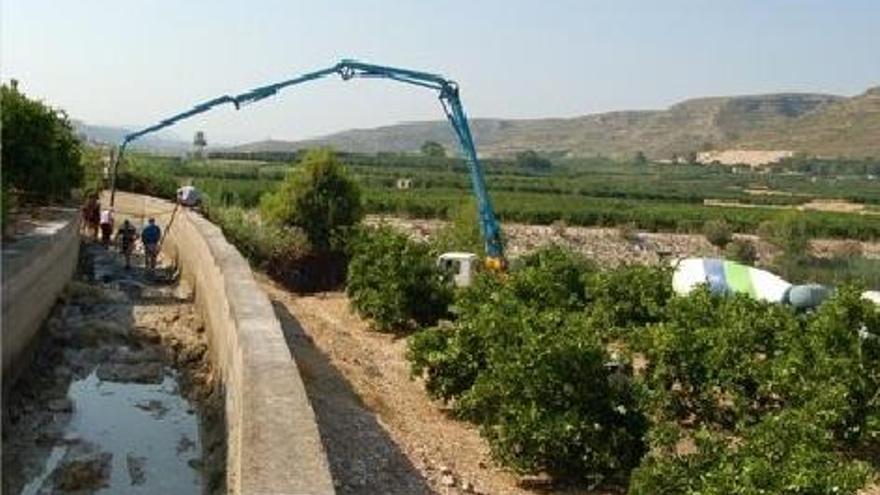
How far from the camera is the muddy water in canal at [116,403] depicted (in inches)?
465

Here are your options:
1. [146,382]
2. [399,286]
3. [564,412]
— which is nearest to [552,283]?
[399,286]

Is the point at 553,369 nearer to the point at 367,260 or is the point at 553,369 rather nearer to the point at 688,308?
the point at 688,308

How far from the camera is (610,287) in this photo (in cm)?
2047

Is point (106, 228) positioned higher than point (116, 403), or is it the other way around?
point (106, 228)

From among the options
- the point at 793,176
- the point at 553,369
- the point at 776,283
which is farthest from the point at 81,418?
the point at 793,176

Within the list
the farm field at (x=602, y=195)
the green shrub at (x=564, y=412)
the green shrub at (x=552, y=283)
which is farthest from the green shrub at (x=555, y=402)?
the farm field at (x=602, y=195)

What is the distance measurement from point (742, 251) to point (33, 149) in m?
50.8

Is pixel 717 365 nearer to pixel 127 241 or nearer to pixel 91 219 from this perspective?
pixel 127 241

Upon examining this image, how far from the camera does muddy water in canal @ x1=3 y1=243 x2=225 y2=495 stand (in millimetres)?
11805

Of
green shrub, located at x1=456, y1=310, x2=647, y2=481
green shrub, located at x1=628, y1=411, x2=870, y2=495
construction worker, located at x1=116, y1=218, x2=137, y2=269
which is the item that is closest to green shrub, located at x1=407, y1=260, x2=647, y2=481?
green shrub, located at x1=456, y1=310, x2=647, y2=481

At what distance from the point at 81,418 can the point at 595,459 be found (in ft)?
21.9

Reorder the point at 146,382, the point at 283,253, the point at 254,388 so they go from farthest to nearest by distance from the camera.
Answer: the point at 283,253, the point at 146,382, the point at 254,388

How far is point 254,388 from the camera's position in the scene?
10.1 m

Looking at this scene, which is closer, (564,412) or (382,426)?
(564,412)
